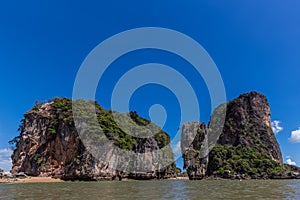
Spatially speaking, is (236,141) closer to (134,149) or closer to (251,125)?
(251,125)

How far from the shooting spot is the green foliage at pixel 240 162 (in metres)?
69.4

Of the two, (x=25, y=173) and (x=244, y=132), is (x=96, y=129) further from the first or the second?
(x=244, y=132)

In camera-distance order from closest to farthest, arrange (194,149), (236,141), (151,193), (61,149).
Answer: (151,193) < (61,149) < (194,149) < (236,141)

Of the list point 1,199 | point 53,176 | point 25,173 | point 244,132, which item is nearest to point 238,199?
point 1,199

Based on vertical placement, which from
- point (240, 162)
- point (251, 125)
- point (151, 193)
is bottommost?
point (151, 193)

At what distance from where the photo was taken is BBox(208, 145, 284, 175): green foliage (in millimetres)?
69400

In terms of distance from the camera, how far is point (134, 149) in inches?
2338

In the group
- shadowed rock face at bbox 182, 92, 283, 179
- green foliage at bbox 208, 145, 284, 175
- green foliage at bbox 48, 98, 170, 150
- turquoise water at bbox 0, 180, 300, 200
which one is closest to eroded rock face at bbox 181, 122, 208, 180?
shadowed rock face at bbox 182, 92, 283, 179

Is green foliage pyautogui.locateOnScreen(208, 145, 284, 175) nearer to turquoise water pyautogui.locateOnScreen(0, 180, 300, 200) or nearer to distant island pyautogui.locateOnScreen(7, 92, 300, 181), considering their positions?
distant island pyautogui.locateOnScreen(7, 92, 300, 181)

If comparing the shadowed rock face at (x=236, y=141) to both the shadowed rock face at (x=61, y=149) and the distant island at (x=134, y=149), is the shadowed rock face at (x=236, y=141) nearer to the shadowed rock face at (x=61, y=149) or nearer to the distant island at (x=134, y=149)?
the distant island at (x=134, y=149)

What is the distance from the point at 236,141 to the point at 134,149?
44.9 meters

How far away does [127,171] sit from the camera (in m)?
53.7

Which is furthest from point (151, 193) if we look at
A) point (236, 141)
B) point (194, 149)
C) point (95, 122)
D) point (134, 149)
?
point (236, 141)

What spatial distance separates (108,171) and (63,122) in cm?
1338
